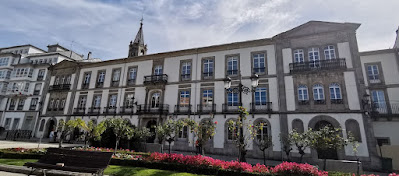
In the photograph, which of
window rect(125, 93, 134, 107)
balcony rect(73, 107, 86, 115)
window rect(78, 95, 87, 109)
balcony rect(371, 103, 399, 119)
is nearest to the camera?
balcony rect(371, 103, 399, 119)

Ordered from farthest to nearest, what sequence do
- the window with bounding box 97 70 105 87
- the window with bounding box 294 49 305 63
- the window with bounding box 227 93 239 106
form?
the window with bounding box 97 70 105 87
the window with bounding box 227 93 239 106
the window with bounding box 294 49 305 63

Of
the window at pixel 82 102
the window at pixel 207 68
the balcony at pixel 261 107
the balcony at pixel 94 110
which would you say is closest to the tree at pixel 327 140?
the balcony at pixel 261 107

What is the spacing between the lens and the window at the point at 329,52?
1695cm

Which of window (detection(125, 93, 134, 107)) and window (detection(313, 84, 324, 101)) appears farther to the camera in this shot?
window (detection(125, 93, 134, 107))

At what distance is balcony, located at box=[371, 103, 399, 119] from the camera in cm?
1675

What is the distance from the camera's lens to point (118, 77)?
25.2 meters

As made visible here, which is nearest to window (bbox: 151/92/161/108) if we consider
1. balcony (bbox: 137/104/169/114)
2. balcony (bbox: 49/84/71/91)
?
balcony (bbox: 137/104/169/114)

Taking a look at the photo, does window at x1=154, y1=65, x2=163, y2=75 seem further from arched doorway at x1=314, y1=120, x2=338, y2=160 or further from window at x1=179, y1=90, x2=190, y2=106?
arched doorway at x1=314, y1=120, x2=338, y2=160

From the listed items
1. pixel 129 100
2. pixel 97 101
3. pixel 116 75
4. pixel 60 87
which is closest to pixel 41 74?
pixel 60 87

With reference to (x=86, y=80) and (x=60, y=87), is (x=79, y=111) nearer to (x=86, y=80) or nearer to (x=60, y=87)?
(x=86, y=80)

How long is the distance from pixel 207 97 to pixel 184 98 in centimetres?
255

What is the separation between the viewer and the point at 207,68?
2117 cm

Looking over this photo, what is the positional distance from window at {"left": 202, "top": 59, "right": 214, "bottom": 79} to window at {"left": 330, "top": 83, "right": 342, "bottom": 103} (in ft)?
35.0

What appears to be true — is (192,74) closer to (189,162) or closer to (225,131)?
(225,131)
